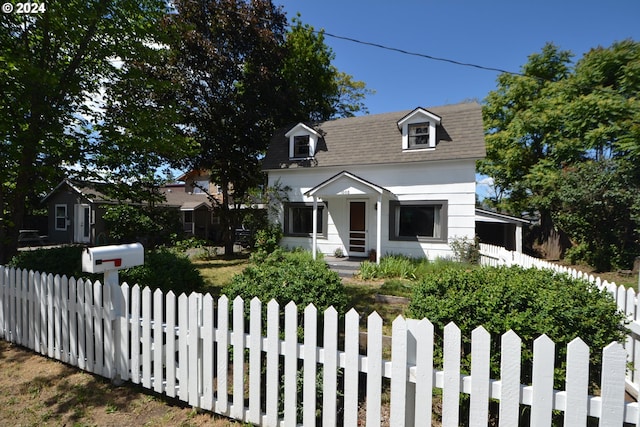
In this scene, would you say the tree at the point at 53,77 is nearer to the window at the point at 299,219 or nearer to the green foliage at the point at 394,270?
the green foliage at the point at 394,270

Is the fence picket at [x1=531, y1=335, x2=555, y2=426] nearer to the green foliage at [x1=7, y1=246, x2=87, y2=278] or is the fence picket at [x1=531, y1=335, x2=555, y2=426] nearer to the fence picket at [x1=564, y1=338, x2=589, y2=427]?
the fence picket at [x1=564, y1=338, x2=589, y2=427]

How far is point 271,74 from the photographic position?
1470 cm

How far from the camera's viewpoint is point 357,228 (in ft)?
42.7

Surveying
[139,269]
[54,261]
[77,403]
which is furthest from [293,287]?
[54,261]

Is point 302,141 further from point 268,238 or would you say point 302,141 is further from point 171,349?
point 171,349

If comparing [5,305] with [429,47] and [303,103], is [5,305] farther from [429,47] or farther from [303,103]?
[303,103]

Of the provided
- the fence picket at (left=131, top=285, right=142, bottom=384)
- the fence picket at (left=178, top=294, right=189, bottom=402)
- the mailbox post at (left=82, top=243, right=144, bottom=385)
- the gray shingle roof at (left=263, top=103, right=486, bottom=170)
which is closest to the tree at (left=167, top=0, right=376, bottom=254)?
the gray shingle roof at (left=263, top=103, right=486, bottom=170)

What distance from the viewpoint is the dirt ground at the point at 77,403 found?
2865 mm

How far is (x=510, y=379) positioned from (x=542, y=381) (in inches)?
6.7

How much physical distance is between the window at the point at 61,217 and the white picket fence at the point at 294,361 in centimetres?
2110

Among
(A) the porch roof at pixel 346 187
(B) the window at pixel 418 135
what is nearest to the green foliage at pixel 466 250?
(A) the porch roof at pixel 346 187

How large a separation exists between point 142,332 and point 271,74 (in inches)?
551

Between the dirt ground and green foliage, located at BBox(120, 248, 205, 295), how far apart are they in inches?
49.9

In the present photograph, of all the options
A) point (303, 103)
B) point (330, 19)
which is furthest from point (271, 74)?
point (330, 19)
